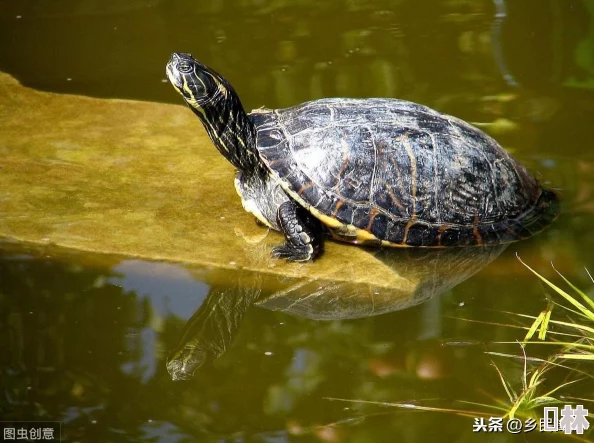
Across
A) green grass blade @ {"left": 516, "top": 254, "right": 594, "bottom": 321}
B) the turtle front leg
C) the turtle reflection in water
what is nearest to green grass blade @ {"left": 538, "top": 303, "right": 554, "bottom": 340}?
green grass blade @ {"left": 516, "top": 254, "right": 594, "bottom": 321}

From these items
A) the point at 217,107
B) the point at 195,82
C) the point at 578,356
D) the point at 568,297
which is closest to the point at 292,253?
the point at 217,107

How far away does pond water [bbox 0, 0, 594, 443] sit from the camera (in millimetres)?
4363

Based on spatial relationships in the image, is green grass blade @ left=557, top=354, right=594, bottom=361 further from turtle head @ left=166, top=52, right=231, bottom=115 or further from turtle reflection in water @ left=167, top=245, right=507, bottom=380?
turtle head @ left=166, top=52, right=231, bottom=115

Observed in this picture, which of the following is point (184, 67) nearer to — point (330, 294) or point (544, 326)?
point (330, 294)

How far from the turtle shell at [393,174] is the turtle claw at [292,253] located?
10.0 inches

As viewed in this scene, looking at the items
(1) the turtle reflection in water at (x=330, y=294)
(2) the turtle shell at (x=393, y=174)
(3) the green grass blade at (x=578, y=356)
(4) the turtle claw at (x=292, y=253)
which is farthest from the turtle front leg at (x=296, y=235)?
(3) the green grass blade at (x=578, y=356)

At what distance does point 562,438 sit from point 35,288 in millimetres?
3312

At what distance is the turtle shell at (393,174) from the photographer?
18.6 feet

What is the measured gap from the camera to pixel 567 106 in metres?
7.58

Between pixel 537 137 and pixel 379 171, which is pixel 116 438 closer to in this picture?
pixel 379 171

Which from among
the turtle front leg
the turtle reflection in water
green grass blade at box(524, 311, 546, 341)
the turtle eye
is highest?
the turtle eye

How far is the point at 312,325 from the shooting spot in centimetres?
511

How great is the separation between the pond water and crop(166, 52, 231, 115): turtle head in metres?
1.22

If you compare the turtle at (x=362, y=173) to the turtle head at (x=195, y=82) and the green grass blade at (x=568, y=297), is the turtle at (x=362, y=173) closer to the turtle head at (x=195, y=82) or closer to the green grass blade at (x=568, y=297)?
the turtle head at (x=195, y=82)
